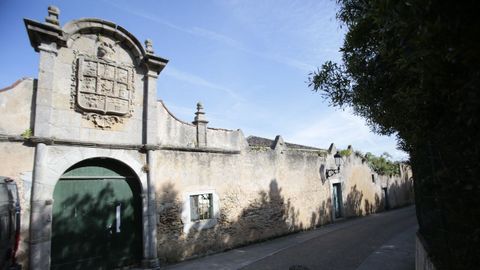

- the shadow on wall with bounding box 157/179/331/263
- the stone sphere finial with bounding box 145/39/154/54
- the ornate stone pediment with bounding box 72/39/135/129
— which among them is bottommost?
the shadow on wall with bounding box 157/179/331/263

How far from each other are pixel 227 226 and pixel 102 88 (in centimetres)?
584

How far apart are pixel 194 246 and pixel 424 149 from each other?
7.09 metres

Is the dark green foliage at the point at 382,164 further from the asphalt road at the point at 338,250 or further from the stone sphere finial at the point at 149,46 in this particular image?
the stone sphere finial at the point at 149,46

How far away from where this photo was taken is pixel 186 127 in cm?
973

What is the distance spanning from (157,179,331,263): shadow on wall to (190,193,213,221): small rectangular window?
0.41 m

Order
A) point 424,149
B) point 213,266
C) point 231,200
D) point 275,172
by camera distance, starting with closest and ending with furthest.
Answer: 1. point 424,149
2. point 213,266
3. point 231,200
4. point 275,172

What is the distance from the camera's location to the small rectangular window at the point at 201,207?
9.43 metres

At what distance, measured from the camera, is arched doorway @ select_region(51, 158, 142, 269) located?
23.7ft

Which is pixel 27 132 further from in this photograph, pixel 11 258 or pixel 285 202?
pixel 285 202

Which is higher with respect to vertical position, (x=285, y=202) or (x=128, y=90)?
(x=128, y=90)

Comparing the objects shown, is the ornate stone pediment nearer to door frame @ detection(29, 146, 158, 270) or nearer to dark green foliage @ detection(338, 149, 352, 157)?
door frame @ detection(29, 146, 158, 270)

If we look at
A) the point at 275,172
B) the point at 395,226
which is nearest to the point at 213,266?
the point at 275,172

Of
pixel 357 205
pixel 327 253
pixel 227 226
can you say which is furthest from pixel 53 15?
pixel 357 205

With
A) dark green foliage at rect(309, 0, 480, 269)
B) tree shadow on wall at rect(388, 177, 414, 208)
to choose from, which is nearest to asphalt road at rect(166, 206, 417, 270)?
dark green foliage at rect(309, 0, 480, 269)
